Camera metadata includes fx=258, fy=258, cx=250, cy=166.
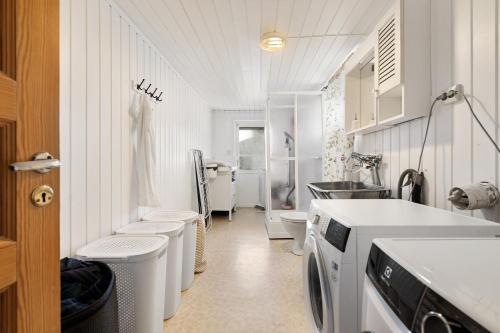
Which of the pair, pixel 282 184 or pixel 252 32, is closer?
pixel 252 32

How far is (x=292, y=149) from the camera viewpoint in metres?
3.95

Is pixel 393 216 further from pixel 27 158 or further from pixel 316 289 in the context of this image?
pixel 27 158

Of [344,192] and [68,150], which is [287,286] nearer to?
[344,192]

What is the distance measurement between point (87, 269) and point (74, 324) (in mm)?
352

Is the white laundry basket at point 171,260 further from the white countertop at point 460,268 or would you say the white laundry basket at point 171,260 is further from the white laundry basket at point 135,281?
the white countertop at point 460,268

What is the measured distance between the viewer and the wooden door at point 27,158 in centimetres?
55

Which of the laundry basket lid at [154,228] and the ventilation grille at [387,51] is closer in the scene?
the ventilation grille at [387,51]

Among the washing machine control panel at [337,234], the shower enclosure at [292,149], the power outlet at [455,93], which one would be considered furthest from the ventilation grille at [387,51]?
the shower enclosure at [292,149]

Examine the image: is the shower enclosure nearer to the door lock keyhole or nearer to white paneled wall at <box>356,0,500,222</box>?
white paneled wall at <box>356,0,500,222</box>

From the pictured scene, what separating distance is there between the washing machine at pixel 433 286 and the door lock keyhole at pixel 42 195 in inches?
33.6

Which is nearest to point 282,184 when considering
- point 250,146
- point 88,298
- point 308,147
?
point 308,147

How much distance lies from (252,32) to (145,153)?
141 centimetres

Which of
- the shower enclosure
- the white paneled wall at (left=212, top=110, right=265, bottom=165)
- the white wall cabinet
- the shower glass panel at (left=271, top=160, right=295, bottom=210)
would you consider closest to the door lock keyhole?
the white wall cabinet

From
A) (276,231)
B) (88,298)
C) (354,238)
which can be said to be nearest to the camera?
(354,238)
